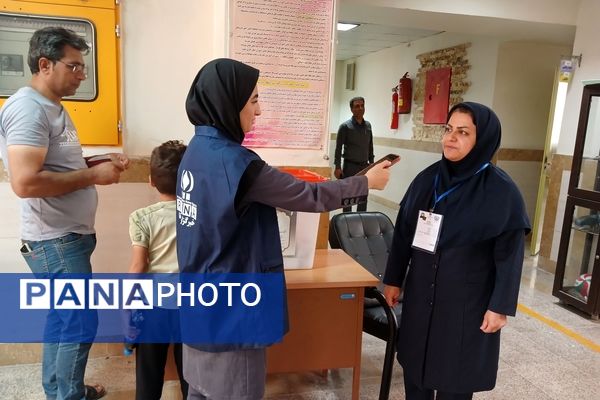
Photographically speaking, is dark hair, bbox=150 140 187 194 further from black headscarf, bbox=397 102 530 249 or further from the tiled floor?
the tiled floor

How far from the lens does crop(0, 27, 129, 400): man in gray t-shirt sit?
1601 mm

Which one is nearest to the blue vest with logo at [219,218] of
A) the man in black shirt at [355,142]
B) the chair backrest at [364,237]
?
the chair backrest at [364,237]

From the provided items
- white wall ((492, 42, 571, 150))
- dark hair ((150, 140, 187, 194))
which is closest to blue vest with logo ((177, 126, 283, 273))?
dark hair ((150, 140, 187, 194))

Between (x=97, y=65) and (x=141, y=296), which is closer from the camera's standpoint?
(x=141, y=296)

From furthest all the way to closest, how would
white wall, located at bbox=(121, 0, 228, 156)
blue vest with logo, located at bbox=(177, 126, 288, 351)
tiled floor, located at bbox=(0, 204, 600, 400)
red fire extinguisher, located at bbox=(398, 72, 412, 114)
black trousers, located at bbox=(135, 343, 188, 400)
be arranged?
1. red fire extinguisher, located at bbox=(398, 72, 412, 114)
2. tiled floor, located at bbox=(0, 204, 600, 400)
3. white wall, located at bbox=(121, 0, 228, 156)
4. black trousers, located at bbox=(135, 343, 188, 400)
5. blue vest with logo, located at bbox=(177, 126, 288, 351)

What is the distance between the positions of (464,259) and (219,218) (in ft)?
2.93

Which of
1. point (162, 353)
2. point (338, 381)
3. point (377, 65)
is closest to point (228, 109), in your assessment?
point (162, 353)

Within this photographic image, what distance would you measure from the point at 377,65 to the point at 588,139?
5364 millimetres

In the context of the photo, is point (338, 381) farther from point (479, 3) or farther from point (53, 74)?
point (479, 3)

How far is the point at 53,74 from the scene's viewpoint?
1690 millimetres

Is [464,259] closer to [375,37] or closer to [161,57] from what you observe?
[161,57]

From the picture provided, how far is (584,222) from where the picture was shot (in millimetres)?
3582

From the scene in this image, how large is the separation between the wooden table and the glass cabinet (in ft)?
7.67

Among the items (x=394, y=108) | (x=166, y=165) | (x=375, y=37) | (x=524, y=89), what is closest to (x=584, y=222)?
(x=524, y=89)
